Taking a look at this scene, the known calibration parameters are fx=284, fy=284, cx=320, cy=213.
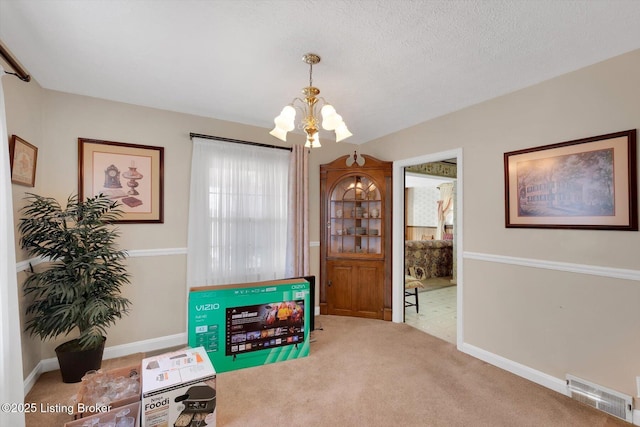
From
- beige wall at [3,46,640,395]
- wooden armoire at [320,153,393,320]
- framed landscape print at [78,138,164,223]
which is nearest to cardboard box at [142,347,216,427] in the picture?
beige wall at [3,46,640,395]

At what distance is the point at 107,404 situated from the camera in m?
1.75

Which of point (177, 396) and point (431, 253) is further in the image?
point (431, 253)

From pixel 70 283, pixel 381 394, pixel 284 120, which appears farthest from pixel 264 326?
pixel 284 120

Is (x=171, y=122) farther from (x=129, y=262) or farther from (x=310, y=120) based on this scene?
(x=310, y=120)

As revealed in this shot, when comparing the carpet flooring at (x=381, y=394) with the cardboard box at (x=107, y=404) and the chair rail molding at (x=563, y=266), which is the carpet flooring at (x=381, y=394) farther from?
the chair rail molding at (x=563, y=266)

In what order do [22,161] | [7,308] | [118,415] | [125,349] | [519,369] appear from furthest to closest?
[125,349]
[519,369]
[22,161]
[118,415]
[7,308]

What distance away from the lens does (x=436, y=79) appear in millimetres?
2443

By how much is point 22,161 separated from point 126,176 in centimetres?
79

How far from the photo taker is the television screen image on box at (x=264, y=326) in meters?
2.68

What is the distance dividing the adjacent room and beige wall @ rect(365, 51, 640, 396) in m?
0.01

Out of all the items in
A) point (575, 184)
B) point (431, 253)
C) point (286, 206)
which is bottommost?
point (431, 253)

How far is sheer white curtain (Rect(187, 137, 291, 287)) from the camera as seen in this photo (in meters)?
3.23

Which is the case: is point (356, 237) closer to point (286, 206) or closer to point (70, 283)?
point (286, 206)

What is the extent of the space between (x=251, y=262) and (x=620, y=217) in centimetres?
339
